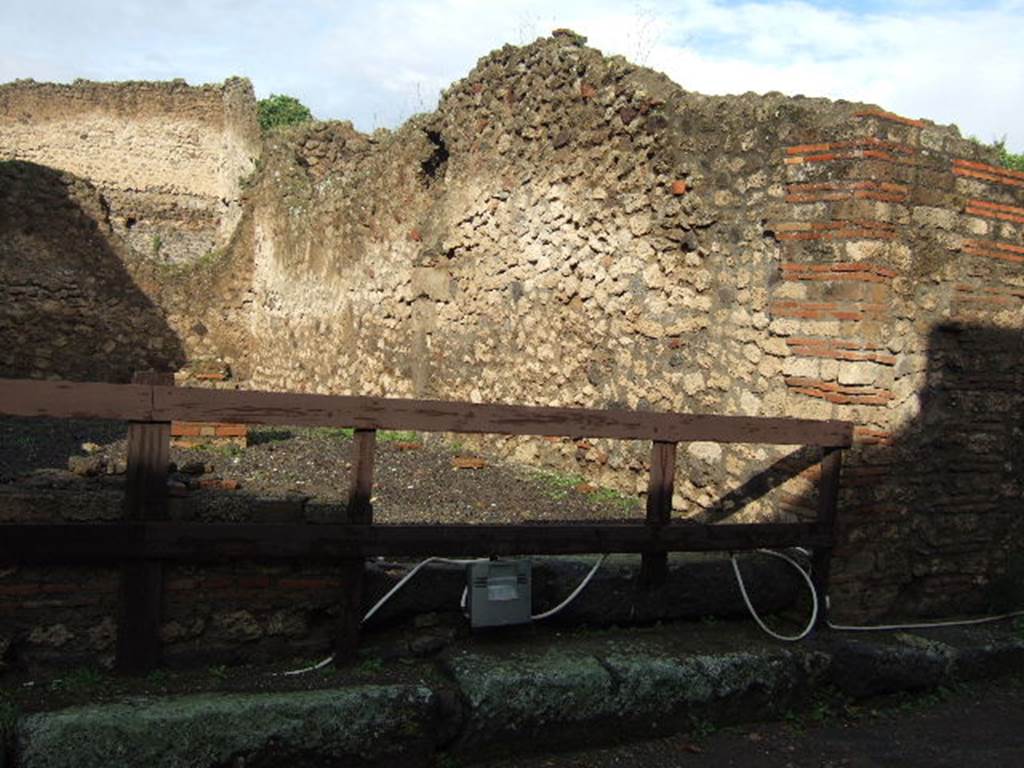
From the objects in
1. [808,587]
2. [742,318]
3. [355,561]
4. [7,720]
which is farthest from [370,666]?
[742,318]

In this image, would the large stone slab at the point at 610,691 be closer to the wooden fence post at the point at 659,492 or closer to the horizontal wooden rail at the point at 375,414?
the wooden fence post at the point at 659,492

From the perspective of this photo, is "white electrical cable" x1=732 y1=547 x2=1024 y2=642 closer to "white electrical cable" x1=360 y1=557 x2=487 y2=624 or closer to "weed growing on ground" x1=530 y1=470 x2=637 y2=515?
"white electrical cable" x1=360 y1=557 x2=487 y2=624

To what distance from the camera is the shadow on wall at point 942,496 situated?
477 cm

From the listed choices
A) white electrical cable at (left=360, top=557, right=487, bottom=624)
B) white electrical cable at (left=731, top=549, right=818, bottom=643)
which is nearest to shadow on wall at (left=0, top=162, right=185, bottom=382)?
white electrical cable at (left=360, top=557, right=487, bottom=624)

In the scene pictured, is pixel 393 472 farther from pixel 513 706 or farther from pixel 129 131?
pixel 129 131

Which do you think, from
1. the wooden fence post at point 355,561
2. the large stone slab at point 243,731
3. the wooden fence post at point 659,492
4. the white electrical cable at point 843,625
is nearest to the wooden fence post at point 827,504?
the white electrical cable at point 843,625

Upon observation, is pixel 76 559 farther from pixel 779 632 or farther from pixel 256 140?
pixel 256 140

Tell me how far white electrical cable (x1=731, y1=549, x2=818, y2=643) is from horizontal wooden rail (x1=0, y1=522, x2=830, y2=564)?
152 mm

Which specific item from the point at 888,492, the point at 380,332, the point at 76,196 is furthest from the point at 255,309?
the point at 888,492

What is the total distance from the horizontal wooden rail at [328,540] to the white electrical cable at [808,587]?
15 cm

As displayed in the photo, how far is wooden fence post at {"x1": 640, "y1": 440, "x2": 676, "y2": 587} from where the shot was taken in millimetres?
4055

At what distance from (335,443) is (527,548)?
15.2 ft

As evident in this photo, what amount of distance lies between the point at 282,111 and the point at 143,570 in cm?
2595

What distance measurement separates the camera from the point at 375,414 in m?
3.46
